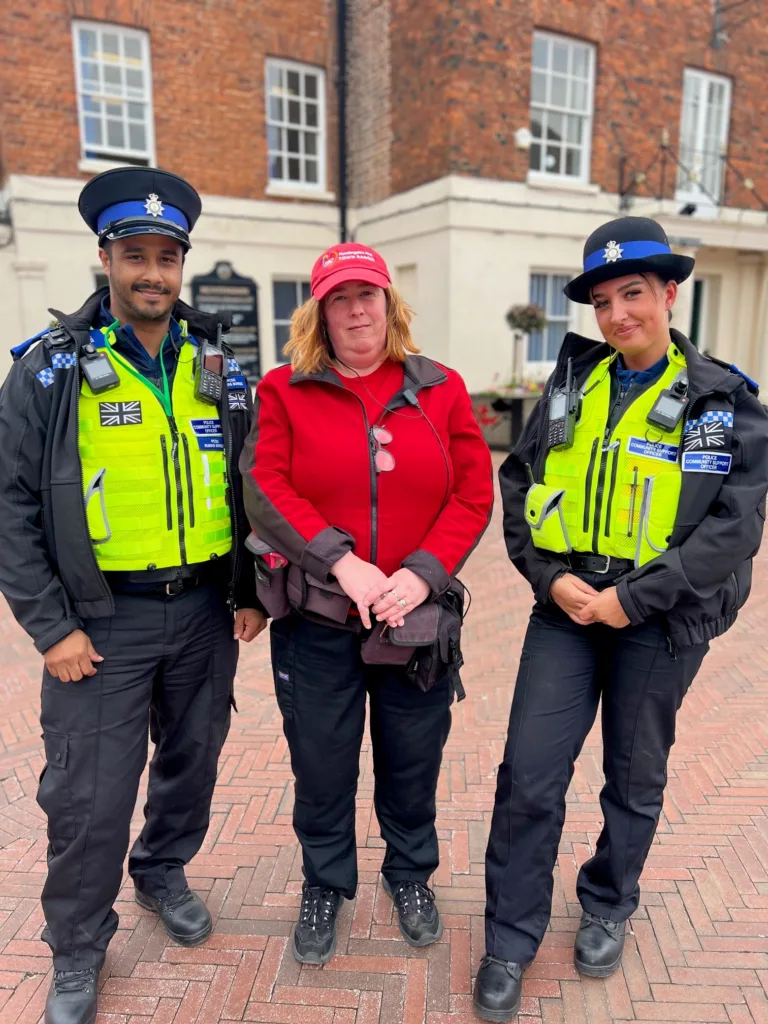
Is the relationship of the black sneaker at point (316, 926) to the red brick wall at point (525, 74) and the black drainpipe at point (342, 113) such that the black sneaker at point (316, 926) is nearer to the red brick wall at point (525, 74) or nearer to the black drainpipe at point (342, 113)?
the red brick wall at point (525, 74)

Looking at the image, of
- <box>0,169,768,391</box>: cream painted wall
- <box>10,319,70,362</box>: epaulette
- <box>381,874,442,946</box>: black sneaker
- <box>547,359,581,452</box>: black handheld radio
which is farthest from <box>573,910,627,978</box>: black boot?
<box>0,169,768,391</box>: cream painted wall

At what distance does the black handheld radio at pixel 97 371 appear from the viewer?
211 cm

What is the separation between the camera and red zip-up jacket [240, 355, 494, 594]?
2.19 metres

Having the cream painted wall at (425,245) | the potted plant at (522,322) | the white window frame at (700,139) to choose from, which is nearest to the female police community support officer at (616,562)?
the potted plant at (522,322)

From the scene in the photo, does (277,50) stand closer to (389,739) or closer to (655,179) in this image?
(655,179)

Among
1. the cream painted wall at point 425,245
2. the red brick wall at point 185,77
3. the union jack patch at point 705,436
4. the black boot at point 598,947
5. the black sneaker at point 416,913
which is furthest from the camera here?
the cream painted wall at point 425,245

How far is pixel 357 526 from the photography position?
2.25 meters

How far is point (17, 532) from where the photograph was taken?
2072mm

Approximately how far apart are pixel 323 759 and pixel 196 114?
37.8ft

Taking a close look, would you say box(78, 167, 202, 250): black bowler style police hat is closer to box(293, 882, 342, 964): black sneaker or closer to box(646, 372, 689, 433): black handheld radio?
box(646, 372, 689, 433): black handheld radio

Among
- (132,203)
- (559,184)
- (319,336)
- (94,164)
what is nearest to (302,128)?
(94,164)

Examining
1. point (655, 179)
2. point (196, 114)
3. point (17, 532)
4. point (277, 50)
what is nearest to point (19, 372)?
point (17, 532)

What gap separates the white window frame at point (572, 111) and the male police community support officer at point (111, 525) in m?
11.1

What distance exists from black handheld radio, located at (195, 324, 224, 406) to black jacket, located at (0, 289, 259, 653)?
0.34 meters
